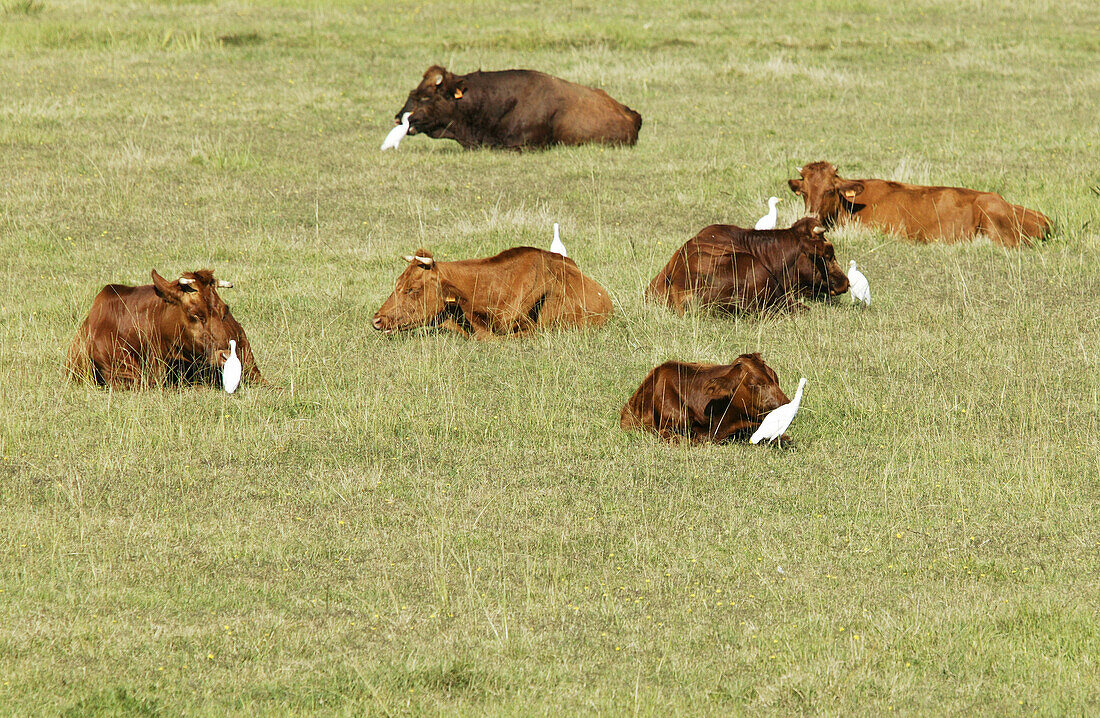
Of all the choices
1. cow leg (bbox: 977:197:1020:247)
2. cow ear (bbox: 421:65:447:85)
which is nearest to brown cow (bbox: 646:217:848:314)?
cow leg (bbox: 977:197:1020:247)

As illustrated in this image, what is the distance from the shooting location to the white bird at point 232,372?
29.7ft

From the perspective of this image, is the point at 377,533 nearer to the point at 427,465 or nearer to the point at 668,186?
the point at 427,465

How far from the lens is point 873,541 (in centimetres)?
707

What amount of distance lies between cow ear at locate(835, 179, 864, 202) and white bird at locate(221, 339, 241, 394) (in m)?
7.84

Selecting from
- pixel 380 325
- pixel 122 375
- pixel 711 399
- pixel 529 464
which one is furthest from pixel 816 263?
pixel 122 375

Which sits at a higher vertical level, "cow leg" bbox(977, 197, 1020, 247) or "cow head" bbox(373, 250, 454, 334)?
"cow leg" bbox(977, 197, 1020, 247)

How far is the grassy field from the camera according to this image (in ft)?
18.8

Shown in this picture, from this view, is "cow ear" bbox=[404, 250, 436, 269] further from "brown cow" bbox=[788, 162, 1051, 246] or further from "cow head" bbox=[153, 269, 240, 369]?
"brown cow" bbox=[788, 162, 1051, 246]

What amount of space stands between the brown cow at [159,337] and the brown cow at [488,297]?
5.19ft

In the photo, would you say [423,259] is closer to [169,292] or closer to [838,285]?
[169,292]

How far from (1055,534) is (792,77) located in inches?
687

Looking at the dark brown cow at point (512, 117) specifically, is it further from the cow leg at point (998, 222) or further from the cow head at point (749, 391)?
the cow head at point (749, 391)

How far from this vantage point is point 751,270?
11297mm

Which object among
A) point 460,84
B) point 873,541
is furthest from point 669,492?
point 460,84
